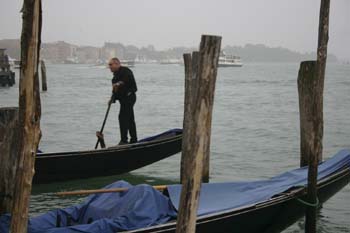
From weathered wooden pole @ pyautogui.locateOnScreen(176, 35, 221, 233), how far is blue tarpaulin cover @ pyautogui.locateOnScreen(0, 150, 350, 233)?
31.4 inches

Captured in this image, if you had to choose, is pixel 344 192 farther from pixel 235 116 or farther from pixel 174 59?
pixel 174 59

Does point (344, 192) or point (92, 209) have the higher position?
point (92, 209)

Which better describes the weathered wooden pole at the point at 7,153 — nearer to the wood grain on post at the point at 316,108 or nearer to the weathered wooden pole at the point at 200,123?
the weathered wooden pole at the point at 200,123

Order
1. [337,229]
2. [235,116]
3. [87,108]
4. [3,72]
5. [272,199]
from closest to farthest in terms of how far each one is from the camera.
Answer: [272,199] → [337,229] → [235,116] → [87,108] → [3,72]

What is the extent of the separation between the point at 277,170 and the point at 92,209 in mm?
5832

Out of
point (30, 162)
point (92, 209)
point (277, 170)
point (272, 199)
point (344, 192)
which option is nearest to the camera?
point (30, 162)

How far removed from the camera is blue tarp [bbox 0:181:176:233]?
12.7ft

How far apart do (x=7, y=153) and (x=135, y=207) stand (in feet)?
3.48

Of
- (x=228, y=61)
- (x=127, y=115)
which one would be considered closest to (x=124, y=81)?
(x=127, y=115)

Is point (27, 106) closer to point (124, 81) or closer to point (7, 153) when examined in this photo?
point (7, 153)

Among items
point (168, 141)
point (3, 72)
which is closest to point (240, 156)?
point (168, 141)

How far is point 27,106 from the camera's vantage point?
3.05 m

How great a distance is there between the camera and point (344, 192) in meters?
7.62

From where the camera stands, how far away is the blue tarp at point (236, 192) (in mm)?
4551
